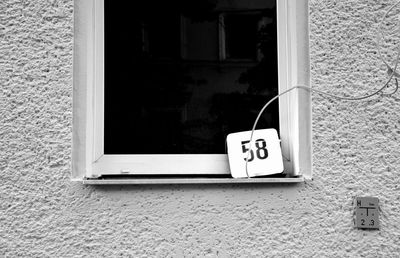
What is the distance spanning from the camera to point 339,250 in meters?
2.68

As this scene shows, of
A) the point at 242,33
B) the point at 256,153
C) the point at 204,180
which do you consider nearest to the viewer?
the point at 204,180

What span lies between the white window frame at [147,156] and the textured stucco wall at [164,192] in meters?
0.05

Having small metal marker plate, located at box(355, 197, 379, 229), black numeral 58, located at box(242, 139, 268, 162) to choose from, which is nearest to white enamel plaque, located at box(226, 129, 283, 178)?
black numeral 58, located at box(242, 139, 268, 162)

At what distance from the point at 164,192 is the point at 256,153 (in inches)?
20.6

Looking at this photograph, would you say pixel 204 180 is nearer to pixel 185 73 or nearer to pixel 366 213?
pixel 185 73

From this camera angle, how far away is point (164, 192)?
2.66 meters

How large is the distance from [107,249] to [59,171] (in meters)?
0.46

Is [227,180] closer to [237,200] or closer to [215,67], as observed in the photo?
[237,200]

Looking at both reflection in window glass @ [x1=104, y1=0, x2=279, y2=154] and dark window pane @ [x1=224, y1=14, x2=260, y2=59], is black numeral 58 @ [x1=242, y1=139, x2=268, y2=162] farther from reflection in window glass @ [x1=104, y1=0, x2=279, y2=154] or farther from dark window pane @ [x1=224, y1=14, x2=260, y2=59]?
dark window pane @ [x1=224, y1=14, x2=260, y2=59]

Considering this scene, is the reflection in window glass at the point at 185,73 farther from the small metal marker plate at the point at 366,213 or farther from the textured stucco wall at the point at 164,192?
the small metal marker plate at the point at 366,213

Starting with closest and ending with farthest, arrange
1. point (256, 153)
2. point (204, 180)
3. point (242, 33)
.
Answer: point (204, 180) → point (256, 153) → point (242, 33)

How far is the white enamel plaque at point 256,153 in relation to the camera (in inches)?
107

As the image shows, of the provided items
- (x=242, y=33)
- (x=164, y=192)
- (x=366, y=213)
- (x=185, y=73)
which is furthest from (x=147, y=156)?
(x=366, y=213)

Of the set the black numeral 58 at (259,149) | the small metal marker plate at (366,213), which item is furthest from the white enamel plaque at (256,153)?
the small metal marker plate at (366,213)
